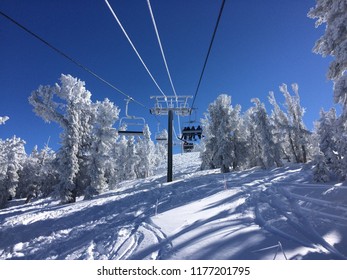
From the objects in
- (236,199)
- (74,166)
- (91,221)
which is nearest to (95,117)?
(74,166)

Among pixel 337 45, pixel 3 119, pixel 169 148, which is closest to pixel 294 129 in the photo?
pixel 169 148

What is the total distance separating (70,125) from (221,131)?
2078 centimetres

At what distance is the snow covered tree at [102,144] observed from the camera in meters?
21.6

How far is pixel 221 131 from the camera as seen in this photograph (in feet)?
97.7

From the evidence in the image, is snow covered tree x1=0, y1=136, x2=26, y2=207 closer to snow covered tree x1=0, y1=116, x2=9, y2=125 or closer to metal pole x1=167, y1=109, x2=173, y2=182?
snow covered tree x1=0, y1=116, x2=9, y2=125

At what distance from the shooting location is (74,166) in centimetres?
2086

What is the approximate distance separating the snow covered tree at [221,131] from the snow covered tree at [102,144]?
15.2 m

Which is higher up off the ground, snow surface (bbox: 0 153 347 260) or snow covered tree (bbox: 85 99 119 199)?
snow covered tree (bbox: 85 99 119 199)

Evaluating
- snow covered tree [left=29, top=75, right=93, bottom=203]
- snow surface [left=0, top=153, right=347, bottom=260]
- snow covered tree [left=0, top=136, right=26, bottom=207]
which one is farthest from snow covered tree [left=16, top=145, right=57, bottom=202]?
snow surface [left=0, top=153, right=347, bottom=260]

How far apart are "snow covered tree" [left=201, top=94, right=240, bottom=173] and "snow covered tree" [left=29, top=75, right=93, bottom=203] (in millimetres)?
18345

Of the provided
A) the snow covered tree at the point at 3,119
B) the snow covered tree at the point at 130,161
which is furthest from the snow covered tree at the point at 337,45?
the snow covered tree at the point at 130,161

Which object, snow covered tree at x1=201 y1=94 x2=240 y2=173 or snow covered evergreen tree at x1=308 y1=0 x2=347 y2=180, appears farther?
snow covered tree at x1=201 y1=94 x2=240 y2=173

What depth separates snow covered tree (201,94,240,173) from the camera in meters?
28.7
